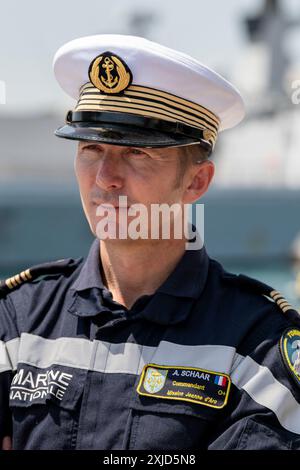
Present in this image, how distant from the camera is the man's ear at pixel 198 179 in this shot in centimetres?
186

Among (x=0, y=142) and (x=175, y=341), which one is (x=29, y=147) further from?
(x=175, y=341)

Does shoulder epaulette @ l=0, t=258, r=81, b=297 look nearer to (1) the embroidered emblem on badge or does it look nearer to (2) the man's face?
(2) the man's face

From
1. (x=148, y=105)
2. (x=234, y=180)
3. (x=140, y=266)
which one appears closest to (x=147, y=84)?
(x=148, y=105)

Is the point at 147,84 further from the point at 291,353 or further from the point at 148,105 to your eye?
the point at 291,353

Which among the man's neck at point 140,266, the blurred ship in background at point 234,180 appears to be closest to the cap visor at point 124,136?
the man's neck at point 140,266

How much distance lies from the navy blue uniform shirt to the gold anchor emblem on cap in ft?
1.43

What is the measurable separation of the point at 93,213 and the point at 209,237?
22.2m

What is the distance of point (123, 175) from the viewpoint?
1.73 metres

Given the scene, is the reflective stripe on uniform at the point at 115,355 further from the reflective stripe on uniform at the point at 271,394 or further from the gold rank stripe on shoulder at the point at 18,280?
the gold rank stripe on shoulder at the point at 18,280

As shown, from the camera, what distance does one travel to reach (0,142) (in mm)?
27812

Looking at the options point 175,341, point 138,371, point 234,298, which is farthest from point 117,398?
point 234,298

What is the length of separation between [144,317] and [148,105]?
0.50 m

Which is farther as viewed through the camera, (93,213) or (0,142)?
(0,142)

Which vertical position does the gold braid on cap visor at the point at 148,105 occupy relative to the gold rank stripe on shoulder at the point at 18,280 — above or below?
above
